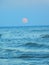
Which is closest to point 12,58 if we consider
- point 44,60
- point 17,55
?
point 17,55

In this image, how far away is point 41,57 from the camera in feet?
30.7

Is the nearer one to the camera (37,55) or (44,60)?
(44,60)

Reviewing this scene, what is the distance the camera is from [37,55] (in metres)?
9.82

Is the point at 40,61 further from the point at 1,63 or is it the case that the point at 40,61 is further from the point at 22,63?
the point at 1,63

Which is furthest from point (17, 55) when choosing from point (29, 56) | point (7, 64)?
point (7, 64)

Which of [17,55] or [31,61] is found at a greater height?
[17,55]

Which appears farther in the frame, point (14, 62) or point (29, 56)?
point (29, 56)

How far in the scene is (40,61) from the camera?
852 centimetres

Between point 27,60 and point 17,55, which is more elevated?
point 17,55

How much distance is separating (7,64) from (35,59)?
49.6 inches

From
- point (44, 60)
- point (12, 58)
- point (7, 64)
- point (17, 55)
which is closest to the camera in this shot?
point (7, 64)

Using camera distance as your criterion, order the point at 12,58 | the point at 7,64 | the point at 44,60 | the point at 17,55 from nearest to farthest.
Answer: the point at 7,64, the point at 44,60, the point at 12,58, the point at 17,55

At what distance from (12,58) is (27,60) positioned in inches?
29.0

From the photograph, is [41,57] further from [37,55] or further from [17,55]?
[17,55]
